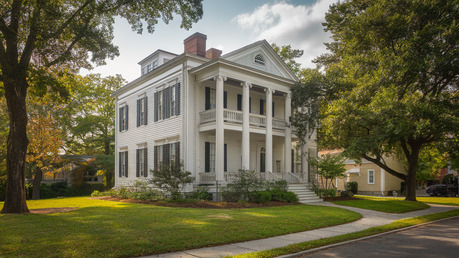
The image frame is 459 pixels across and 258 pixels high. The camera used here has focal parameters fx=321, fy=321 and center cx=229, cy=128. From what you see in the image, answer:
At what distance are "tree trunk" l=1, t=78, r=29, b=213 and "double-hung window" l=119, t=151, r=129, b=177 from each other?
14.1 m

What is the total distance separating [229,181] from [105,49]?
33.1 feet

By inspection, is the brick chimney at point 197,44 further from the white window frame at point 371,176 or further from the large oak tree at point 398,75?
the white window frame at point 371,176

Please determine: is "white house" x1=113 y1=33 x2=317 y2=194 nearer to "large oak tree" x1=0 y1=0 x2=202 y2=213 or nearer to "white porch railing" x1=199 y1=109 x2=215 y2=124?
"white porch railing" x1=199 y1=109 x2=215 y2=124

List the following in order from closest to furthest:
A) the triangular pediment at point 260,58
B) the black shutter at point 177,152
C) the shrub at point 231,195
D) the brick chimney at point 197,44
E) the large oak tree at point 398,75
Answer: the large oak tree at point 398,75
the shrub at point 231,195
the black shutter at point 177,152
the triangular pediment at point 260,58
the brick chimney at point 197,44

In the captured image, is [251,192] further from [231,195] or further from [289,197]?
[289,197]

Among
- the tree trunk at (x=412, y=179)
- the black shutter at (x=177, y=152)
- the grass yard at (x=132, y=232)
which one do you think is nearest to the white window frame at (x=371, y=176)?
the tree trunk at (x=412, y=179)

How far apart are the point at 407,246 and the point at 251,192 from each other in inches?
403

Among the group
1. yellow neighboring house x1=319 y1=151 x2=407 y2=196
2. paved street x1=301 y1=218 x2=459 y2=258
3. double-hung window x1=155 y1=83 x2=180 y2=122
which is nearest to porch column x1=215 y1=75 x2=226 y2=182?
double-hung window x1=155 y1=83 x2=180 y2=122

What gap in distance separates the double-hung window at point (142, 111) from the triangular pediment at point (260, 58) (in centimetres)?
777

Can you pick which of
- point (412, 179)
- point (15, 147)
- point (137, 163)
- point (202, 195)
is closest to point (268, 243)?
point (202, 195)

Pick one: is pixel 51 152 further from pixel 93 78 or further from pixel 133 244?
pixel 133 244

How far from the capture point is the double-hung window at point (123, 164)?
27109 mm

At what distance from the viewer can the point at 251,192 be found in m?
17.9

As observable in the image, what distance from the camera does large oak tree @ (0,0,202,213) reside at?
41.1ft
